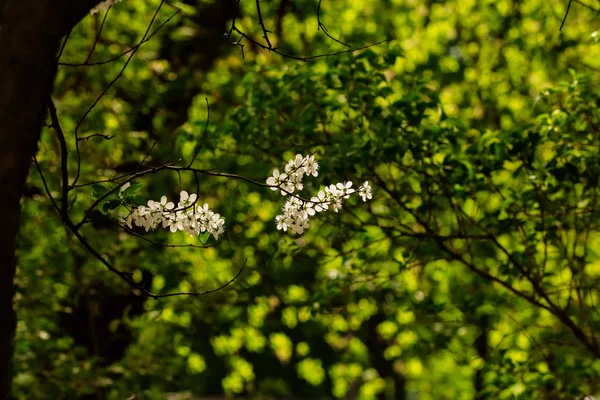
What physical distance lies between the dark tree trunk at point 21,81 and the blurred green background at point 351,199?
0.38m

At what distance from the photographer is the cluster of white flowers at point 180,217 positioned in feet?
10.2

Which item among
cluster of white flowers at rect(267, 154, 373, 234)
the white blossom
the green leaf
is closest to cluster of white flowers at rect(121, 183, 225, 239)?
the white blossom

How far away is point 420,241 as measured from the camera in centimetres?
549

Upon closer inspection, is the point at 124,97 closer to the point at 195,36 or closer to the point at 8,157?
the point at 195,36

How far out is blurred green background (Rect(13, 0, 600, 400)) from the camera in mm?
5141

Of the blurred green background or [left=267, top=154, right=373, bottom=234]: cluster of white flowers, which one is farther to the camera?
the blurred green background

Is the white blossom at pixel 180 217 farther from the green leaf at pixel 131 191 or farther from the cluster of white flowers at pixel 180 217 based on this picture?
the green leaf at pixel 131 191

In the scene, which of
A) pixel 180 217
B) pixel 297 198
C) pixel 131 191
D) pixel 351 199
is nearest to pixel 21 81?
pixel 131 191

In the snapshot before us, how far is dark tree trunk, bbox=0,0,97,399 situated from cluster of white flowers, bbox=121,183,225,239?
1.43 feet

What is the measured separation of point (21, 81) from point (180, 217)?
0.78m

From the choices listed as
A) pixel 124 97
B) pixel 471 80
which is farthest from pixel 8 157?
pixel 471 80

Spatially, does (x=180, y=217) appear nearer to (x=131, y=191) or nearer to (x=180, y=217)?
(x=180, y=217)

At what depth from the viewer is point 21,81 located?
2906mm

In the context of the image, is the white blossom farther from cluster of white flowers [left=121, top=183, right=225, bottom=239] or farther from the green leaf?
the green leaf
